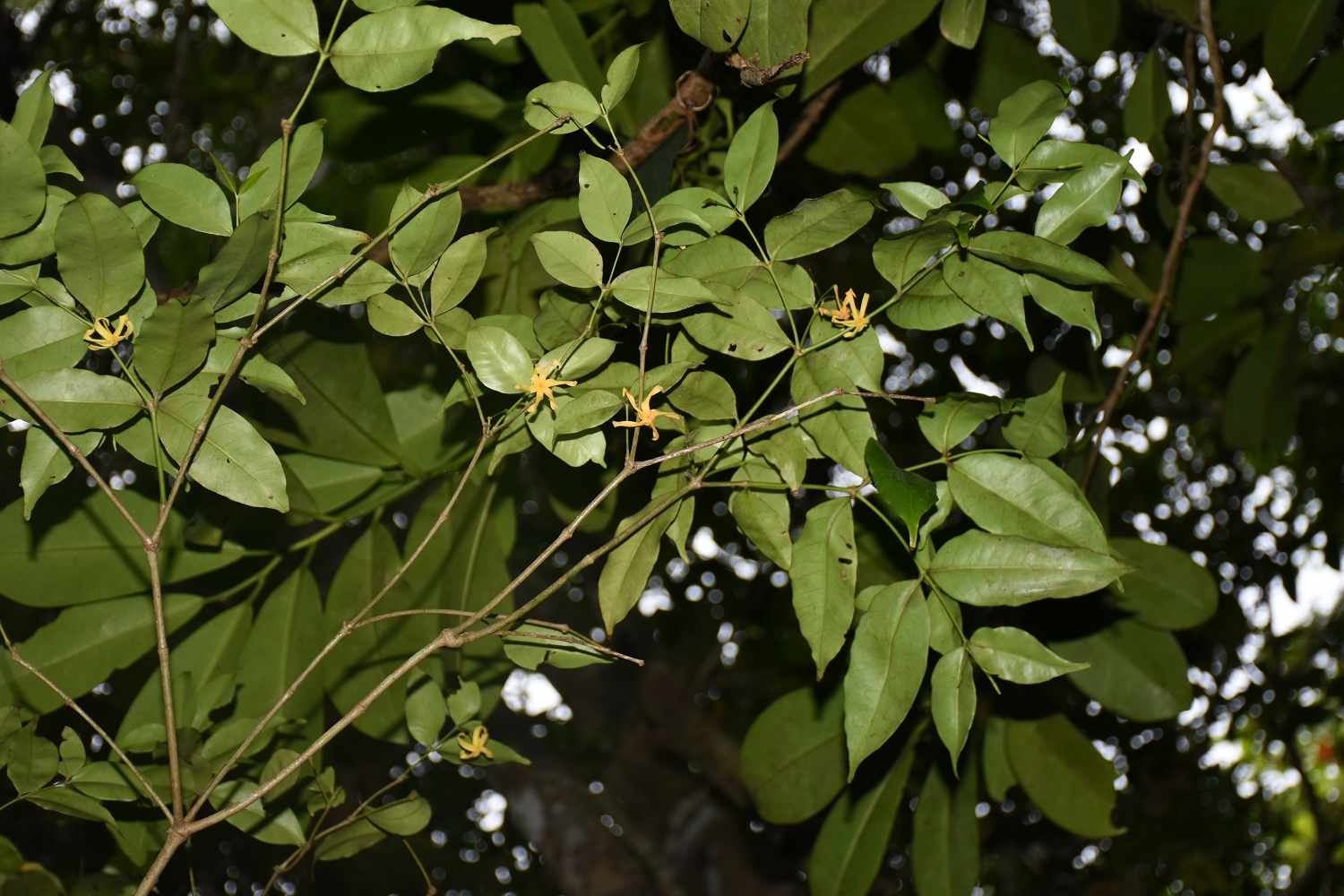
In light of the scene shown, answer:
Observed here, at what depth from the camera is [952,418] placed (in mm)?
560

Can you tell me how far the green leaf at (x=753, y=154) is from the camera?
519mm

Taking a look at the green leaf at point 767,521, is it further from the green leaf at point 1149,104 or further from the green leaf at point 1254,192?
the green leaf at point 1254,192

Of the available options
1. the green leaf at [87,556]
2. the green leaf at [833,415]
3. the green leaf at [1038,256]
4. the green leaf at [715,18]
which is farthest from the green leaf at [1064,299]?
the green leaf at [87,556]

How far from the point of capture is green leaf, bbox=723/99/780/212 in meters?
0.52

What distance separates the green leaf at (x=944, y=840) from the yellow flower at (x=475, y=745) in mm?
415

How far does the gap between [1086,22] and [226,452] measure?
1.03 metres

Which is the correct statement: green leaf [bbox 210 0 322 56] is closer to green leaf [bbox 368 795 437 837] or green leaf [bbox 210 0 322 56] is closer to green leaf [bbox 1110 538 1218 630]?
green leaf [bbox 368 795 437 837]

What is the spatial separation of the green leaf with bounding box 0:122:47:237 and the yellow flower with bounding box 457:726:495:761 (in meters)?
0.42

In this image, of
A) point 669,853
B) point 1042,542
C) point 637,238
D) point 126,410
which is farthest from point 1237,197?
point 669,853

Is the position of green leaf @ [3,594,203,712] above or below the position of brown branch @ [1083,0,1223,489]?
below

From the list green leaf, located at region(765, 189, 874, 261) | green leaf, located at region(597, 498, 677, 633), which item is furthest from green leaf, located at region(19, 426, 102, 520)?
green leaf, located at region(765, 189, 874, 261)

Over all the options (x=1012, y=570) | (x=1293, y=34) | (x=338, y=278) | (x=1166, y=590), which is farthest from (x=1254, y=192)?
(x=338, y=278)

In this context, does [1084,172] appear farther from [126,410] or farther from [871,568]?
[126,410]

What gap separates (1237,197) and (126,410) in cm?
119
